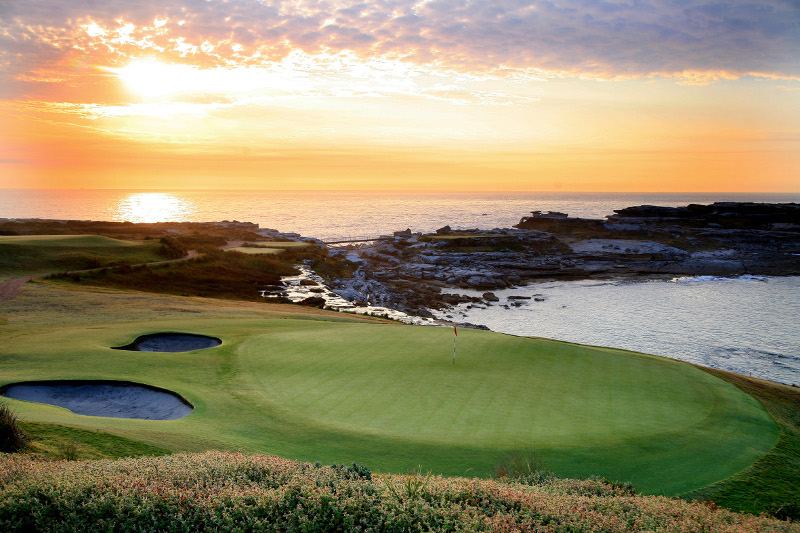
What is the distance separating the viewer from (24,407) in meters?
10.3

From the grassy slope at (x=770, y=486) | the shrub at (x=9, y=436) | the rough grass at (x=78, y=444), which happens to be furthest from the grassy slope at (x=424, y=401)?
the shrub at (x=9, y=436)

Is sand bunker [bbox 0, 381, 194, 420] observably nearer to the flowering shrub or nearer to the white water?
the flowering shrub

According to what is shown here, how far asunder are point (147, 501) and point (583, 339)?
102 ft

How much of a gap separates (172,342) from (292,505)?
552 inches

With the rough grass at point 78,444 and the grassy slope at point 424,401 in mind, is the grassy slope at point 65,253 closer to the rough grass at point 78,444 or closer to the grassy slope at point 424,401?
the grassy slope at point 424,401

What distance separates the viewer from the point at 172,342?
17438mm

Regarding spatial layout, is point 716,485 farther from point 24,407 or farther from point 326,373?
point 24,407

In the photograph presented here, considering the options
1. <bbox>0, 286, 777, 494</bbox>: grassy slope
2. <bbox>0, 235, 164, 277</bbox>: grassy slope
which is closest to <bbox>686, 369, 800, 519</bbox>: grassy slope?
<bbox>0, 286, 777, 494</bbox>: grassy slope

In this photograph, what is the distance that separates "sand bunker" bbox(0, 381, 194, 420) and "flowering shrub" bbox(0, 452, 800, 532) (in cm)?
514

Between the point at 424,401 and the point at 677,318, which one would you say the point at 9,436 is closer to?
the point at 424,401

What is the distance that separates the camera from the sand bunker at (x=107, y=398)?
11195 millimetres

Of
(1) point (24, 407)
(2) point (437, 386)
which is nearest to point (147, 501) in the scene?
(1) point (24, 407)

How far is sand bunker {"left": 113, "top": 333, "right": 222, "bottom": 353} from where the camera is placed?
16.9 meters

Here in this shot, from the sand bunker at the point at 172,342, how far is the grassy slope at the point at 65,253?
25.6 metres
